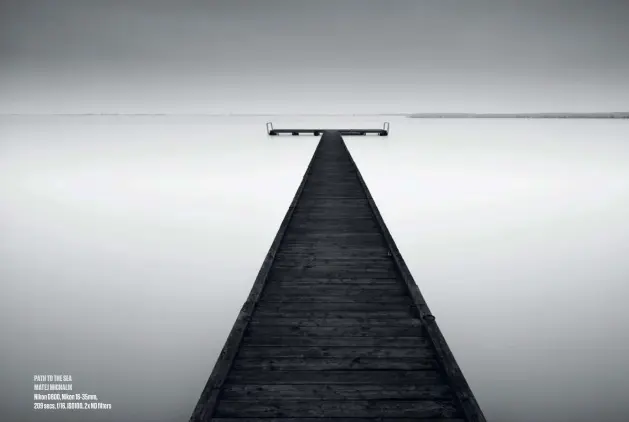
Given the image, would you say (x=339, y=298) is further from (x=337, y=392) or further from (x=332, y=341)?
(x=337, y=392)

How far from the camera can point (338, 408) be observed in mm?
2852

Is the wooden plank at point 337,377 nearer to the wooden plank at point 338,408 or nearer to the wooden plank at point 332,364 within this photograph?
the wooden plank at point 332,364

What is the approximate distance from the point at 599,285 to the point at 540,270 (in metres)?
1.05

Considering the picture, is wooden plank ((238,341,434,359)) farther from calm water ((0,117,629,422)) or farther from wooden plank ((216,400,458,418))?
calm water ((0,117,629,422))

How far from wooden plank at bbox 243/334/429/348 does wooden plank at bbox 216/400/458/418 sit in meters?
0.67

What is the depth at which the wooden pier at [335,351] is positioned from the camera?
284 centimetres

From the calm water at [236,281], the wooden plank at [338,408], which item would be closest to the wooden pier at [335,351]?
the wooden plank at [338,408]

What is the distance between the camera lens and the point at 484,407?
4.11m

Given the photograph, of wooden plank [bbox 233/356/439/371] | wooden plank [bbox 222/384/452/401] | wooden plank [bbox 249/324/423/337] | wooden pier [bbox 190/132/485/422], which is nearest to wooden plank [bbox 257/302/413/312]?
wooden pier [bbox 190/132/485/422]

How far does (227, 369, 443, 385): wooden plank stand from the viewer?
3.08 m

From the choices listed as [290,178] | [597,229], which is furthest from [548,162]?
[290,178]

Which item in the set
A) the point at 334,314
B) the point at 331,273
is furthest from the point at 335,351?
the point at 331,273

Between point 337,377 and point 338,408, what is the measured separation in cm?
31

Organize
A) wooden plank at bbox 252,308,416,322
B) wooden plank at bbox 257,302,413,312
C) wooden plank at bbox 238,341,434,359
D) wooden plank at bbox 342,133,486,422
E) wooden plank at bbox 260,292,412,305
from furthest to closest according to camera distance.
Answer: wooden plank at bbox 260,292,412,305 < wooden plank at bbox 257,302,413,312 < wooden plank at bbox 252,308,416,322 < wooden plank at bbox 238,341,434,359 < wooden plank at bbox 342,133,486,422
